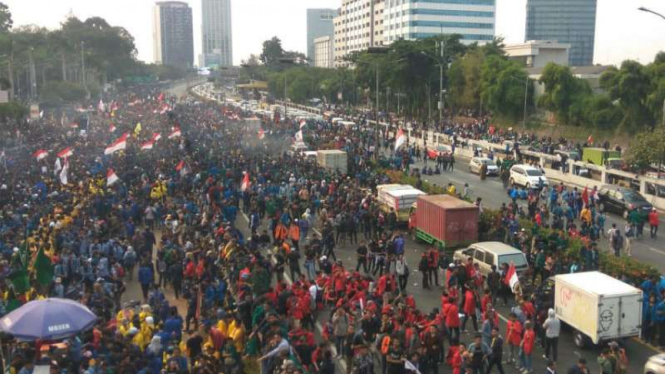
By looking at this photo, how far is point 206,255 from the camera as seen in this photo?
1655 centimetres

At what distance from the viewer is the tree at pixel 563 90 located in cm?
5362

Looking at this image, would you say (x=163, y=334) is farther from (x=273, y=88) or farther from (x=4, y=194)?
(x=273, y=88)

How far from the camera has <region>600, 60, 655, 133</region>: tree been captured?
44.6 metres

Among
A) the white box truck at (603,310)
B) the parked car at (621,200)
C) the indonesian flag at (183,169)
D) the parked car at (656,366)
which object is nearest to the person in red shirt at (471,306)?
the white box truck at (603,310)

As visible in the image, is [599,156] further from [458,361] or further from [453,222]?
[458,361]

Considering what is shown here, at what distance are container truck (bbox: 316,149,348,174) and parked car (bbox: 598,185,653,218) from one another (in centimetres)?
1226

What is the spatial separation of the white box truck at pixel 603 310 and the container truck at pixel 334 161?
21131 mm

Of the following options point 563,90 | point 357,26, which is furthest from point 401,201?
point 357,26

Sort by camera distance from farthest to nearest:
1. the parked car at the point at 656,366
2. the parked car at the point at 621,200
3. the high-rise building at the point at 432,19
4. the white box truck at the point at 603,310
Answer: the high-rise building at the point at 432,19 → the parked car at the point at 621,200 → the white box truck at the point at 603,310 → the parked car at the point at 656,366

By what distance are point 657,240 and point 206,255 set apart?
15793 millimetres

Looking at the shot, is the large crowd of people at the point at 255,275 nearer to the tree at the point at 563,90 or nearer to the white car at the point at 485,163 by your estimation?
the white car at the point at 485,163

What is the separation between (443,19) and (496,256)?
117497 mm

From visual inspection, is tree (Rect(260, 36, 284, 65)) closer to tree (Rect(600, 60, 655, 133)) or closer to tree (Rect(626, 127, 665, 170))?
tree (Rect(600, 60, 655, 133))

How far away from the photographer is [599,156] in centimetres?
3766
